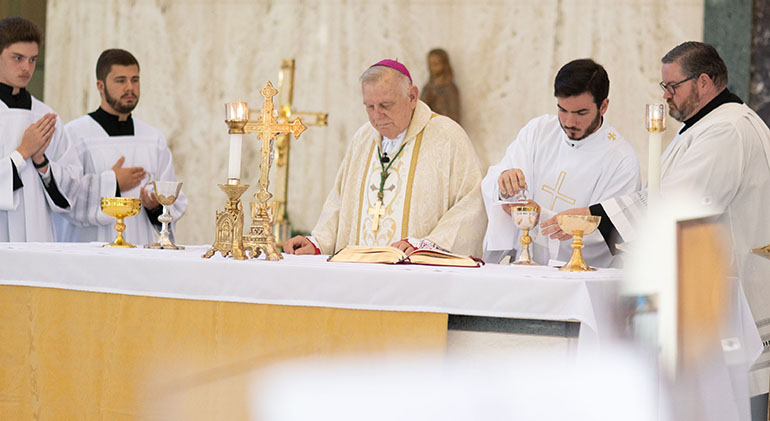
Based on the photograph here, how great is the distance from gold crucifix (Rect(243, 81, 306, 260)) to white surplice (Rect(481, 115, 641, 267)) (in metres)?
1.08

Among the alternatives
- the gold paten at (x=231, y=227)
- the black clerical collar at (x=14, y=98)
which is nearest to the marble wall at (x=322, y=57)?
the black clerical collar at (x=14, y=98)

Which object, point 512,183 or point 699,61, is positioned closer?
point 512,183

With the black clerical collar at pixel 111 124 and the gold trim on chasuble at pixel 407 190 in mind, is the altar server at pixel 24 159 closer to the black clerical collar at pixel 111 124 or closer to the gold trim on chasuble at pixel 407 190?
the black clerical collar at pixel 111 124

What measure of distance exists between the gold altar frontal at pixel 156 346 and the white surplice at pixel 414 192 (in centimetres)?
119

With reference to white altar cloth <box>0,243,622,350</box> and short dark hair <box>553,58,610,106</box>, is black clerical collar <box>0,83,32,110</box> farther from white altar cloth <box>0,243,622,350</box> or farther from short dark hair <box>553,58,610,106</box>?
short dark hair <box>553,58,610,106</box>

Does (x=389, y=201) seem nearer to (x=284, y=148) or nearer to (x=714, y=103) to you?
(x=714, y=103)

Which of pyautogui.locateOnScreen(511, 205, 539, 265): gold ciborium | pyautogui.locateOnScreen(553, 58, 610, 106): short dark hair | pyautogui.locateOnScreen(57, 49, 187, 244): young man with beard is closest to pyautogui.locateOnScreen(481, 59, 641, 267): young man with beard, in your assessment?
pyautogui.locateOnScreen(553, 58, 610, 106): short dark hair

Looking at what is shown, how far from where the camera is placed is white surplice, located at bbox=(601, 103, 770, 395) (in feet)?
12.8

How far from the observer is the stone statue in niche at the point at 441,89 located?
8.42 metres

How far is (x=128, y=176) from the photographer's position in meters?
5.39

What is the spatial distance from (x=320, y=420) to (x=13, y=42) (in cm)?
310

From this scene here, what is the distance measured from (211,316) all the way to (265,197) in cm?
51

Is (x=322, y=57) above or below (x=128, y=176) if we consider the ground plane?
above

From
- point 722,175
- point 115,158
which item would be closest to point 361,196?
point 722,175
